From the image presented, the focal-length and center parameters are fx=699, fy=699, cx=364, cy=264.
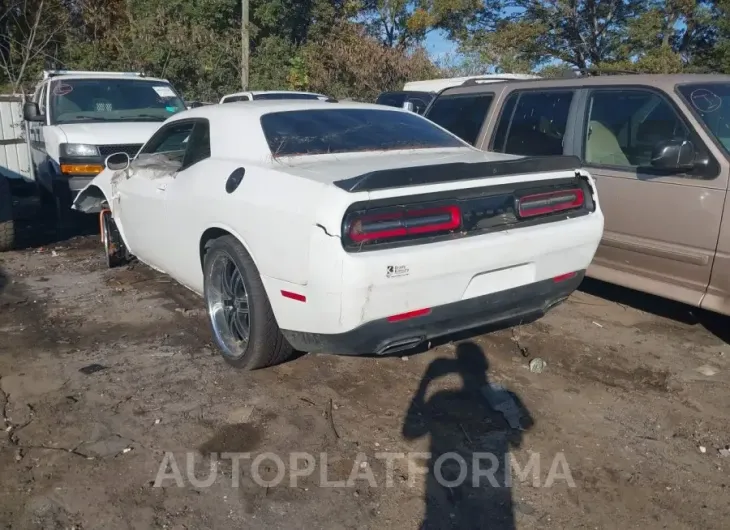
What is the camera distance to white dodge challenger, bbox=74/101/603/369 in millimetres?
3191

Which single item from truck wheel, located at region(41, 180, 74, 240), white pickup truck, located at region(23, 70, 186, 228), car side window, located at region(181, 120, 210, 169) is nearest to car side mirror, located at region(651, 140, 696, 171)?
car side window, located at region(181, 120, 210, 169)

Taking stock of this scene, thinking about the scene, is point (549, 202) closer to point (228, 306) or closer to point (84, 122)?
point (228, 306)

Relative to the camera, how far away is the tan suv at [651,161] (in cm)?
430

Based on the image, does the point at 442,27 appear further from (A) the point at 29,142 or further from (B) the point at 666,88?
(B) the point at 666,88

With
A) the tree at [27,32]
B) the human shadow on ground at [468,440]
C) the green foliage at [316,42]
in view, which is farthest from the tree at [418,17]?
the human shadow on ground at [468,440]

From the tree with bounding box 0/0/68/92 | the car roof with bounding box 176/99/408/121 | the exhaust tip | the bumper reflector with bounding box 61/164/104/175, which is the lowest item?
the exhaust tip

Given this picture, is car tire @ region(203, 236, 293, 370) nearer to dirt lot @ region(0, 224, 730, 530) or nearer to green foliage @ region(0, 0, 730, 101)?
dirt lot @ region(0, 224, 730, 530)

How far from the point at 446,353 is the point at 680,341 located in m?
1.64

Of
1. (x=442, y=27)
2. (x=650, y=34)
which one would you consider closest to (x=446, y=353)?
(x=650, y=34)

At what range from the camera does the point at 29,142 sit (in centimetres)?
970

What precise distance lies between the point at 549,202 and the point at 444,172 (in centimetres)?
75

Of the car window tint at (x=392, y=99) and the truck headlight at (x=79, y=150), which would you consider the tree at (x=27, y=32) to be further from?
the truck headlight at (x=79, y=150)

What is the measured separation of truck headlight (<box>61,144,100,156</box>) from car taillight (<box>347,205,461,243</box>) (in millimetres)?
5705

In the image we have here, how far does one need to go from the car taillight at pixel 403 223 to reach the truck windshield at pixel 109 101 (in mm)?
6420
